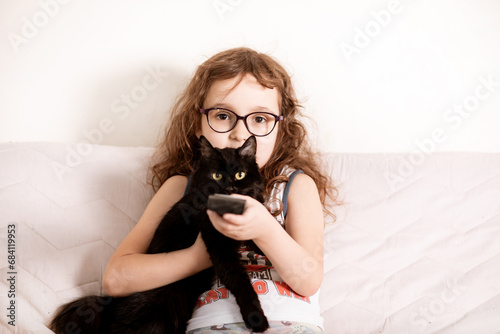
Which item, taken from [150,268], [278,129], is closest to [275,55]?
[278,129]

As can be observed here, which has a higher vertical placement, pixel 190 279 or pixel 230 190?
pixel 230 190

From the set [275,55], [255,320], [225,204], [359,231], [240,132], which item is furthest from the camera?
[275,55]

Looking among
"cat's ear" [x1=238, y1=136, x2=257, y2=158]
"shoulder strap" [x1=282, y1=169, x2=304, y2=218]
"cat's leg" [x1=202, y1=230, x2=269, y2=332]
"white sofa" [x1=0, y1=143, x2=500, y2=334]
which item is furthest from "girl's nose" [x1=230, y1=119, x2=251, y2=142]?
"white sofa" [x1=0, y1=143, x2=500, y2=334]

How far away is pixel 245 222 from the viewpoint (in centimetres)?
90

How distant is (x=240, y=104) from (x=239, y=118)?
0.17 ft

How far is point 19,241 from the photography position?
1.29 metres

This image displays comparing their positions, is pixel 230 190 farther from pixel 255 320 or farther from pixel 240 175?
pixel 255 320

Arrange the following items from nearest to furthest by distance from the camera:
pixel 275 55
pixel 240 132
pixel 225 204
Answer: pixel 225 204
pixel 240 132
pixel 275 55

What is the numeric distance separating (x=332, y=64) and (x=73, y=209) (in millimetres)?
1276

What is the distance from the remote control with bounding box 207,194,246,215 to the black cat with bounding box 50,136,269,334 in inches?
7.5

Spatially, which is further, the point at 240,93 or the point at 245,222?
the point at 240,93

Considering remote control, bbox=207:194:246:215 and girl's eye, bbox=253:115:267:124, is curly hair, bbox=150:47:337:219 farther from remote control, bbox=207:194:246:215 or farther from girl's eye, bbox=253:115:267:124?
remote control, bbox=207:194:246:215

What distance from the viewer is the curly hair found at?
1.33 meters

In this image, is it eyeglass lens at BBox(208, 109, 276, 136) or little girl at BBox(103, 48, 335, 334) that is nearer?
little girl at BBox(103, 48, 335, 334)
